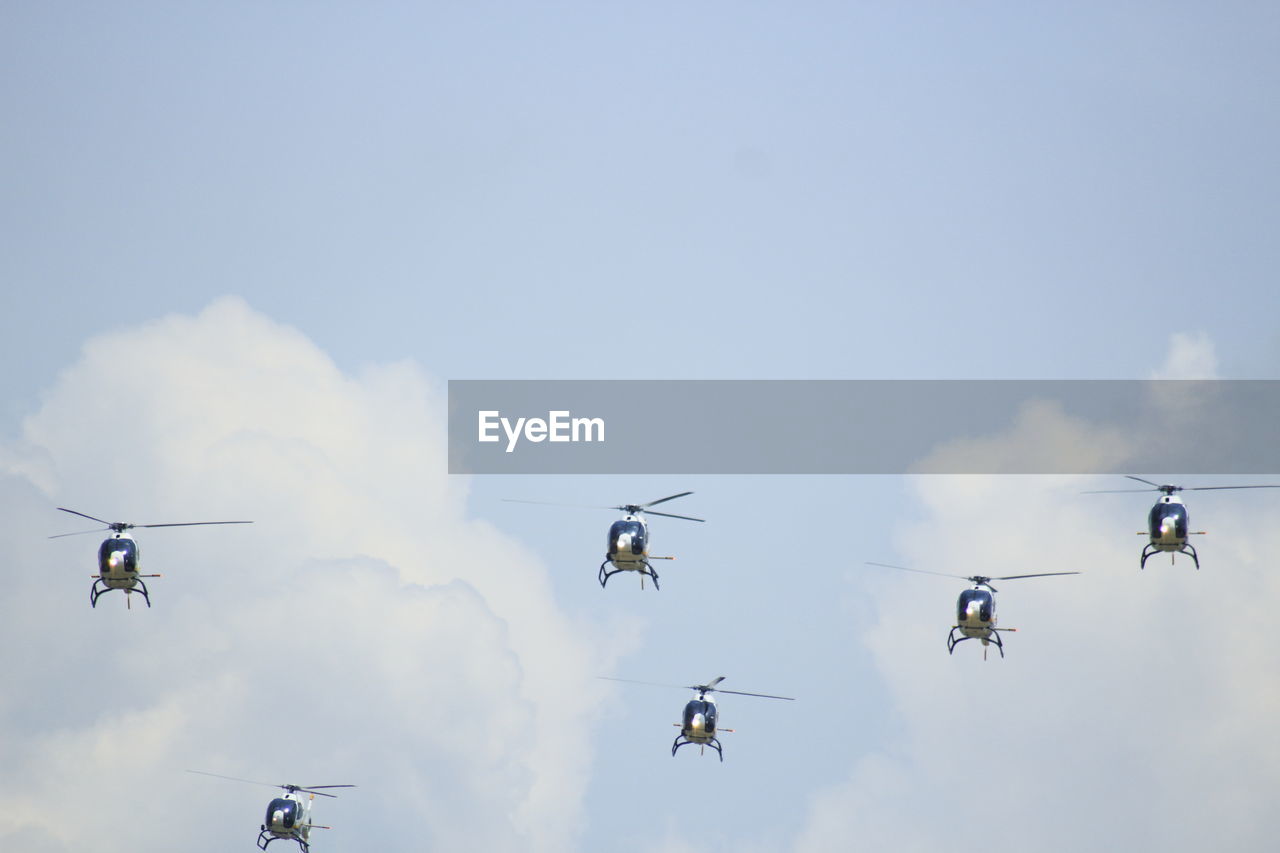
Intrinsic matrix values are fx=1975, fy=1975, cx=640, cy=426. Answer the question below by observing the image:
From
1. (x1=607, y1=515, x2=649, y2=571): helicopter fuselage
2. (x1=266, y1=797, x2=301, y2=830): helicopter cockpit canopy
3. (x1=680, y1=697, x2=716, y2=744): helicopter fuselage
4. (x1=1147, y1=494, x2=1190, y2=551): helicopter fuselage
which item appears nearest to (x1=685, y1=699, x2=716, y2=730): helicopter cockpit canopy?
(x1=680, y1=697, x2=716, y2=744): helicopter fuselage

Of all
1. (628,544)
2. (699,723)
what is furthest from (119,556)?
(699,723)

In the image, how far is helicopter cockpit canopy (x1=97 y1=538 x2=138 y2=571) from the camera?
4040 inches

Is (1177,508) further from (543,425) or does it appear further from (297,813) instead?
(297,813)

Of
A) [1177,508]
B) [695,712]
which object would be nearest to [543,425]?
[695,712]

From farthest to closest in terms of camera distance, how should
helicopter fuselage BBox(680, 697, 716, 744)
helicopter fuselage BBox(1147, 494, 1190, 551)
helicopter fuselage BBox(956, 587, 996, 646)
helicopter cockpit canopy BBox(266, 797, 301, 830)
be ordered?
helicopter cockpit canopy BBox(266, 797, 301, 830) < helicopter fuselage BBox(680, 697, 716, 744) < helicopter fuselage BBox(956, 587, 996, 646) < helicopter fuselage BBox(1147, 494, 1190, 551)

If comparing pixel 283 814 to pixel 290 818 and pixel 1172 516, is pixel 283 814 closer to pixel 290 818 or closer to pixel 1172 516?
pixel 290 818

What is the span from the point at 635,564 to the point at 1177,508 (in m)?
27.1

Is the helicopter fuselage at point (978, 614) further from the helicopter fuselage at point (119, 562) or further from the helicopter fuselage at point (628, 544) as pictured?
the helicopter fuselage at point (119, 562)

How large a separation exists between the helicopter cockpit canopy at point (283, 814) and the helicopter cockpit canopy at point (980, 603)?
47.3 meters

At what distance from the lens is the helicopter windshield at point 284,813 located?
409 ft

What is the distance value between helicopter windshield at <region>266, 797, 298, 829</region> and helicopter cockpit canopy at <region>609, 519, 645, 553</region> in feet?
124

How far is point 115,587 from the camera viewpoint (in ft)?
342

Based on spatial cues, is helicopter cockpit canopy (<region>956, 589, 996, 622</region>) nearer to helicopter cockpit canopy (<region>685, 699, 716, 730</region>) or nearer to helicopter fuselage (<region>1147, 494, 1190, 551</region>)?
helicopter fuselage (<region>1147, 494, 1190, 551</region>)

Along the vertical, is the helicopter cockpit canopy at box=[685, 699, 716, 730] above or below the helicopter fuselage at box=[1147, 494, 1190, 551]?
below
